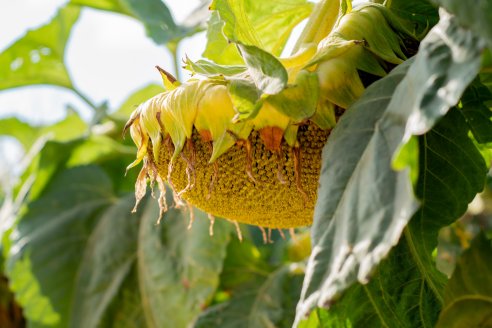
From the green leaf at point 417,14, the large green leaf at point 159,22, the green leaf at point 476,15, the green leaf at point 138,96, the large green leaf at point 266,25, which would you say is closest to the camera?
the green leaf at point 476,15

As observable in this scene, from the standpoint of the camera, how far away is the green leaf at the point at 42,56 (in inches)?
57.2

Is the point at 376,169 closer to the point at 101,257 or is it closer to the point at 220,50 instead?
the point at 220,50

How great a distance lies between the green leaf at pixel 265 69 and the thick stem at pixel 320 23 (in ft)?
0.36

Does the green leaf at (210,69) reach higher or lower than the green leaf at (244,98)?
lower

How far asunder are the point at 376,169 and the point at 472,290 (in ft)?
0.62

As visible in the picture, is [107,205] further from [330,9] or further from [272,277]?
[330,9]

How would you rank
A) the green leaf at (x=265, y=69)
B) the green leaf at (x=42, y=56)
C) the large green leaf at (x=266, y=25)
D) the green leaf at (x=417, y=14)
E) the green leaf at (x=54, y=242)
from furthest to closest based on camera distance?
the green leaf at (x=42, y=56), the green leaf at (x=54, y=242), the large green leaf at (x=266, y=25), the green leaf at (x=417, y=14), the green leaf at (x=265, y=69)

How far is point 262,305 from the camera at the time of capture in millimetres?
1170

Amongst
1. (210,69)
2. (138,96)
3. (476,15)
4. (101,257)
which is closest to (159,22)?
(101,257)

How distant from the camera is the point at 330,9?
0.65m

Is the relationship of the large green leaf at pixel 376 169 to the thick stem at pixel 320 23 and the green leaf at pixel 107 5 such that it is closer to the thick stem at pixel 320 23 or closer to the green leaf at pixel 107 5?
the thick stem at pixel 320 23

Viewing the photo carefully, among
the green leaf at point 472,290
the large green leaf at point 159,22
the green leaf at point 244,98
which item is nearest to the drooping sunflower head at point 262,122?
the green leaf at point 244,98

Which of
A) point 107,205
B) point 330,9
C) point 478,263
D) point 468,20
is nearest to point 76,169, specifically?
point 107,205

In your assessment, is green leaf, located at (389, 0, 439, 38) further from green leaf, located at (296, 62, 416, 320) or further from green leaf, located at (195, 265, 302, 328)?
green leaf, located at (195, 265, 302, 328)
